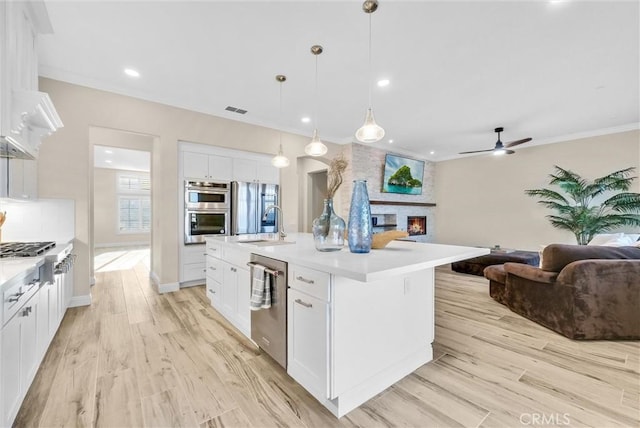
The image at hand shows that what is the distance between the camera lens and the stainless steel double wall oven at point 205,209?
407 cm

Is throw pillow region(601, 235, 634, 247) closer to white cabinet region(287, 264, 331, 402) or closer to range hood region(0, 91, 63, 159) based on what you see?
white cabinet region(287, 264, 331, 402)

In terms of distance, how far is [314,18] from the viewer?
2.29 m

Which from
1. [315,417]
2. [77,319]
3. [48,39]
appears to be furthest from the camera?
[77,319]

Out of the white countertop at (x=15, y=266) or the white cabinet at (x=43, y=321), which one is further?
the white cabinet at (x=43, y=321)

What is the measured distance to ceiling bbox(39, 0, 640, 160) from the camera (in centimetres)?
223

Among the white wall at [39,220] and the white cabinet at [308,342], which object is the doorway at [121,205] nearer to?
the white wall at [39,220]

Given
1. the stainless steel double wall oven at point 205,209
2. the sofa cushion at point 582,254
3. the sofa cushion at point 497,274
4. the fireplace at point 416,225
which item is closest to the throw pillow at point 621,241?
the sofa cushion at point 582,254

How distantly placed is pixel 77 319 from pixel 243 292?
2.04 metres

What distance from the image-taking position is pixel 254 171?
4.75 m

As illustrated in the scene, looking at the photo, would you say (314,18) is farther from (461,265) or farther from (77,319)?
(461,265)

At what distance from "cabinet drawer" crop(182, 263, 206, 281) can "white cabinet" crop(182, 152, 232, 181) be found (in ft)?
4.54

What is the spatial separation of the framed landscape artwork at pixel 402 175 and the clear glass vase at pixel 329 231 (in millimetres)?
4908

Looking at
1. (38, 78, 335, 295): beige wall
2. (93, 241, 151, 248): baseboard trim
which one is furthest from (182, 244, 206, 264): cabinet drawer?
(93, 241, 151, 248): baseboard trim

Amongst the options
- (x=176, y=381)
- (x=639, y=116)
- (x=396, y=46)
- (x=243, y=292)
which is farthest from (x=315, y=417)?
(x=639, y=116)
